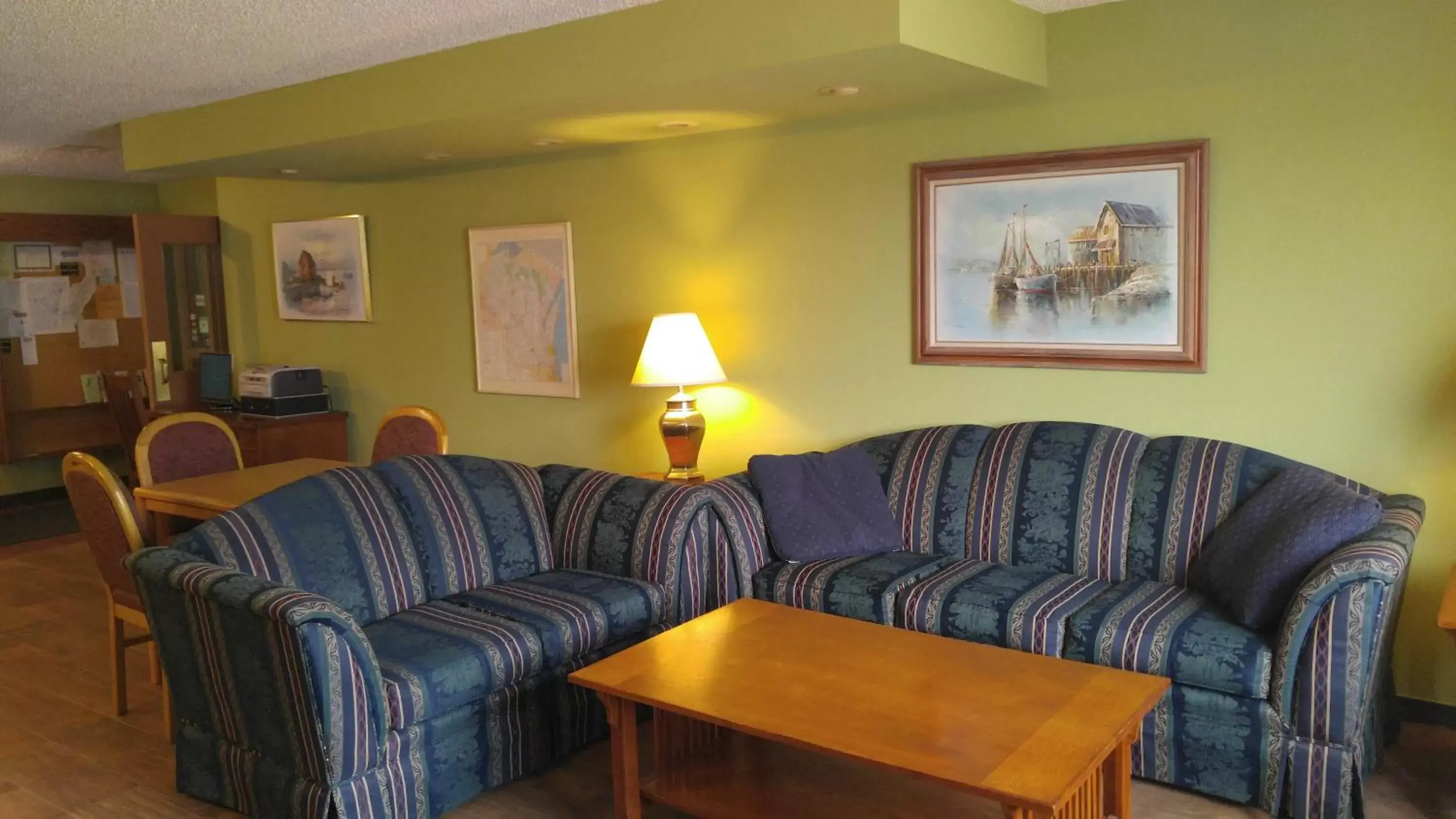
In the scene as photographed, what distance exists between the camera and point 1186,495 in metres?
3.42

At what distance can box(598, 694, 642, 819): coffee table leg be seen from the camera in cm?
270

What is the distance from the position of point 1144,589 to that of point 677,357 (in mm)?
1913

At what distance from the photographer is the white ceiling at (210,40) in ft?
10.9

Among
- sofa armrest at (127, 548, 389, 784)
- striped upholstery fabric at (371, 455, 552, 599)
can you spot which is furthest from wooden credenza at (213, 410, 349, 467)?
sofa armrest at (127, 548, 389, 784)

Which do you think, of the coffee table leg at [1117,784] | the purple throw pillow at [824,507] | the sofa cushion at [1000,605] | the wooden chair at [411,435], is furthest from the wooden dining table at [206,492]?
the coffee table leg at [1117,784]

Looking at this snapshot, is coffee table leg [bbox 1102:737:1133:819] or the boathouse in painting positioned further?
the boathouse in painting

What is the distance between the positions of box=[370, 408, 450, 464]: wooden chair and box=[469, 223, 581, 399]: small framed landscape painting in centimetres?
71

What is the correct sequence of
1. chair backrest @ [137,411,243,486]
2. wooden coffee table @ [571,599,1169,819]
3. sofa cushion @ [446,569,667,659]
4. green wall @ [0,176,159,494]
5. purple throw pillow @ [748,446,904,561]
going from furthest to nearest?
green wall @ [0,176,159,494]
chair backrest @ [137,411,243,486]
purple throw pillow @ [748,446,904,561]
sofa cushion @ [446,569,667,659]
wooden coffee table @ [571,599,1169,819]

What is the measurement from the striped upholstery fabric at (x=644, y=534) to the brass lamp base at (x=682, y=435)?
0.64 m

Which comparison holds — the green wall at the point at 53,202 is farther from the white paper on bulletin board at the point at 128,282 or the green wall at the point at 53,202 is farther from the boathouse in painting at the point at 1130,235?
the boathouse in painting at the point at 1130,235

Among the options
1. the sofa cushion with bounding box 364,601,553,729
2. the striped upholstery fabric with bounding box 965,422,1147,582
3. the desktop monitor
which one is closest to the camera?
the sofa cushion with bounding box 364,601,553,729

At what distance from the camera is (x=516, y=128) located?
4.25 m

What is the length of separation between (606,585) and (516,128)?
5.88ft

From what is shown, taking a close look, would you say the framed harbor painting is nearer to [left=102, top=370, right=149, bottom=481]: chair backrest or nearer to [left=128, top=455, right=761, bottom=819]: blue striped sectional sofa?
[left=128, top=455, right=761, bottom=819]: blue striped sectional sofa
